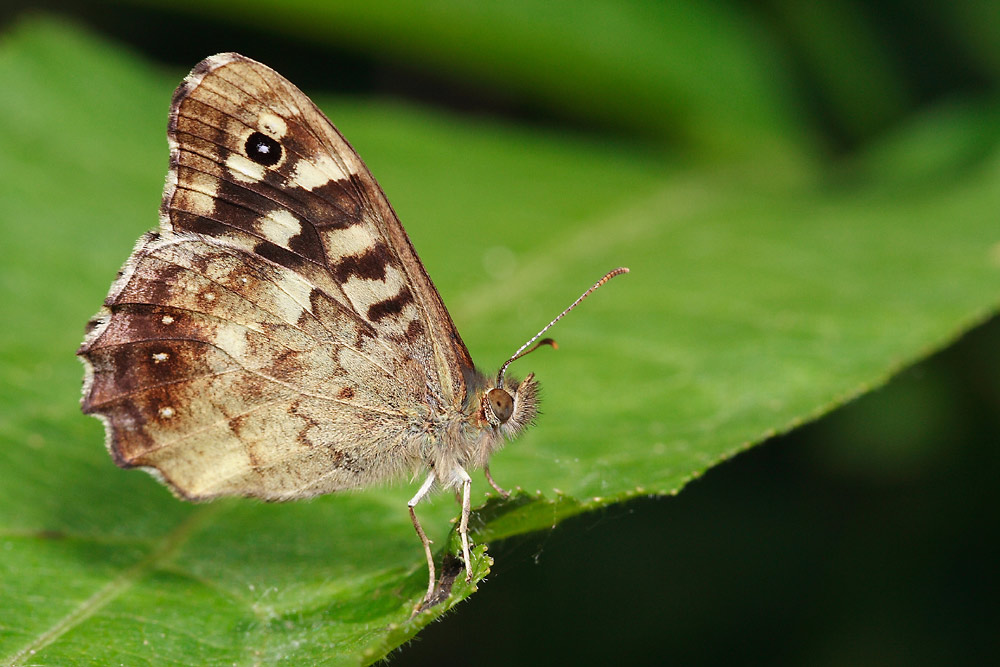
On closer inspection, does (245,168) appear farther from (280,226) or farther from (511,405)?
(511,405)

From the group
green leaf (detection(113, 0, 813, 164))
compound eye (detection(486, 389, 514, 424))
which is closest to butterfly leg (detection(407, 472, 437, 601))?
compound eye (detection(486, 389, 514, 424))

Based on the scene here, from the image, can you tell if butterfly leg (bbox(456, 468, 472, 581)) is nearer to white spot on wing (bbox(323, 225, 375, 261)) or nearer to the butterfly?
the butterfly

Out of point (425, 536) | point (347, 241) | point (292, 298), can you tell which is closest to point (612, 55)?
point (347, 241)

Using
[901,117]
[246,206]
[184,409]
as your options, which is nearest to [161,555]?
[184,409]

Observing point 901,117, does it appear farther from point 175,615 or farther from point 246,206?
point 175,615

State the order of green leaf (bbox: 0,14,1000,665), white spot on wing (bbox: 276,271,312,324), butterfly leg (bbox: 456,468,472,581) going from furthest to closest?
white spot on wing (bbox: 276,271,312,324), green leaf (bbox: 0,14,1000,665), butterfly leg (bbox: 456,468,472,581)

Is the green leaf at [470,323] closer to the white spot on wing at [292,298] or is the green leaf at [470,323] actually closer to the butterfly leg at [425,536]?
the butterfly leg at [425,536]
